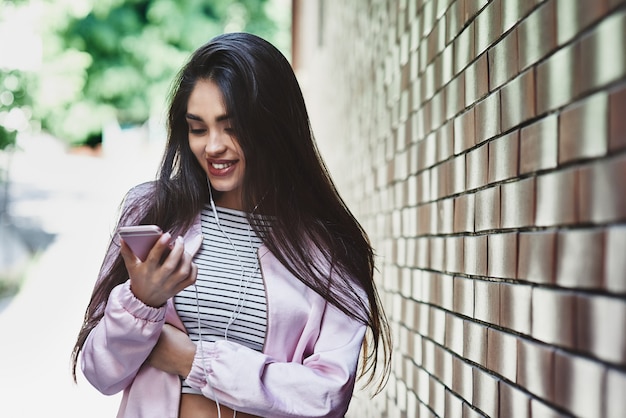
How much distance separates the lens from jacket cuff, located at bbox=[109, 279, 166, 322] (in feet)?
6.81

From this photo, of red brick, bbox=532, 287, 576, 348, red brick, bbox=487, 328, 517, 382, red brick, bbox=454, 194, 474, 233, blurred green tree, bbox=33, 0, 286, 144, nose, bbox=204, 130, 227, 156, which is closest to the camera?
red brick, bbox=532, 287, 576, 348

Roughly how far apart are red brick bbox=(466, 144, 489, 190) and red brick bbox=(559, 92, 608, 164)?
614 mm

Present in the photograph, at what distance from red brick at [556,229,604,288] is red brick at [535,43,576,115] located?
243 millimetres

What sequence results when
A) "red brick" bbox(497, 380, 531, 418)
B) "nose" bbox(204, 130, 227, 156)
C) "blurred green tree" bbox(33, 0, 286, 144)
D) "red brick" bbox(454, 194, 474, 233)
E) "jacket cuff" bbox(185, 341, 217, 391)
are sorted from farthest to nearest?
1. "blurred green tree" bbox(33, 0, 286, 144)
2. "red brick" bbox(454, 194, 474, 233)
3. "nose" bbox(204, 130, 227, 156)
4. "jacket cuff" bbox(185, 341, 217, 391)
5. "red brick" bbox(497, 380, 531, 418)

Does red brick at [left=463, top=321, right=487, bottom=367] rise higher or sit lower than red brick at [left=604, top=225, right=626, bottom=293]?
lower

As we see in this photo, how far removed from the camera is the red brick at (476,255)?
7.36ft

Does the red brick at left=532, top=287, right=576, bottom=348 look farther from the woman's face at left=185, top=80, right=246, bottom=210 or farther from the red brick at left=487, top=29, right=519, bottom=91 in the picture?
the woman's face at left=185, top=80, right=246, bottom=210

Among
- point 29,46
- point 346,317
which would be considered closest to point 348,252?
point 346,317

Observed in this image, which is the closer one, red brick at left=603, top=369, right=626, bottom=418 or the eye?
red brick at left=603, top=369, right=626, bottom=418

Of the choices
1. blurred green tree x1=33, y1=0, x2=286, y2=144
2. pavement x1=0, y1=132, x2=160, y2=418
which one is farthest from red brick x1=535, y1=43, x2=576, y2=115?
blurred green tree x1=33, y1=0, x2=286, y2=144

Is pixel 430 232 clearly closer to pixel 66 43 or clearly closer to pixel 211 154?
pixel 211 154

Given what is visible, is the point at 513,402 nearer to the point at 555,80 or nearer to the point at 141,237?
the point at 555,80

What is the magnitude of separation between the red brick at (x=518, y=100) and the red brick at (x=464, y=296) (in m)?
0.51

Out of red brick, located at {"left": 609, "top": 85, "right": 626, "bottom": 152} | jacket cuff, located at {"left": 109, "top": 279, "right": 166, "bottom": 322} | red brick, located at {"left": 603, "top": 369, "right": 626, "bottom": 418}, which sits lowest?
red brick, located at {"left": 603, "top": 369, "right": 626, "bottom": 418}
